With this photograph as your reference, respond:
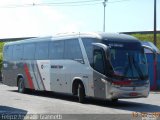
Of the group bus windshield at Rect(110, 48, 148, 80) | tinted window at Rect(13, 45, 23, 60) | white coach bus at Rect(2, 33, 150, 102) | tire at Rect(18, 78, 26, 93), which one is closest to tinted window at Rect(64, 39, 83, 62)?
white coach bus at Rect(2, 33, 150, 102)

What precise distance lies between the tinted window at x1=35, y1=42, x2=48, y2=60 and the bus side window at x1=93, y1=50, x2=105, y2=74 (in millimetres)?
5489

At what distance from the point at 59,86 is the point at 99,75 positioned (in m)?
4.24

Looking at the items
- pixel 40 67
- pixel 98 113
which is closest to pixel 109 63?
pixel 98 113

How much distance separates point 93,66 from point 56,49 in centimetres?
418

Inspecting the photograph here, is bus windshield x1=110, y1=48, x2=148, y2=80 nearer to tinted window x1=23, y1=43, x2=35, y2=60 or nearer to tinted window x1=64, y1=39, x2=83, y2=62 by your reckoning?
tinted window x1=64, y1=39, x2=83, y2=62

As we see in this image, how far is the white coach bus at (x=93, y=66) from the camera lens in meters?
18.6

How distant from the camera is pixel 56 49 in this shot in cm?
2312

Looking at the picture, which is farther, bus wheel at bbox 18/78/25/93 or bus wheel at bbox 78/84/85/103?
bus wheel at bbox 18/78/25/93

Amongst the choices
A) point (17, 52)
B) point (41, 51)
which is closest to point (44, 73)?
point (41, 51)

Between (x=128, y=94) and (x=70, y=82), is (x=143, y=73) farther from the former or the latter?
(x=70, y=82)

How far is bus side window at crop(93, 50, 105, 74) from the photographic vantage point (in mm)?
18891

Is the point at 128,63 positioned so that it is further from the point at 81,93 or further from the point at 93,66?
the point at 81,93

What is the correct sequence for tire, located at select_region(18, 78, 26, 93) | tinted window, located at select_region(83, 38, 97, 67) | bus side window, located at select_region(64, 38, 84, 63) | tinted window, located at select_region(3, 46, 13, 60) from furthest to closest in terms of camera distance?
1. tinted window, located at select_region(3, 46, 13, 60)
2. tire, located at select_region(18, 78, 26, 93)
3. bus side window, located at select_region(64, 38, 84, 63)
4. tinted window, located at select_region(83, 38, 97, 67)

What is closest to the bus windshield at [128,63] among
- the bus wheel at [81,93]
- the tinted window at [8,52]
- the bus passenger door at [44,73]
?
the bus wheel at [81,93]
